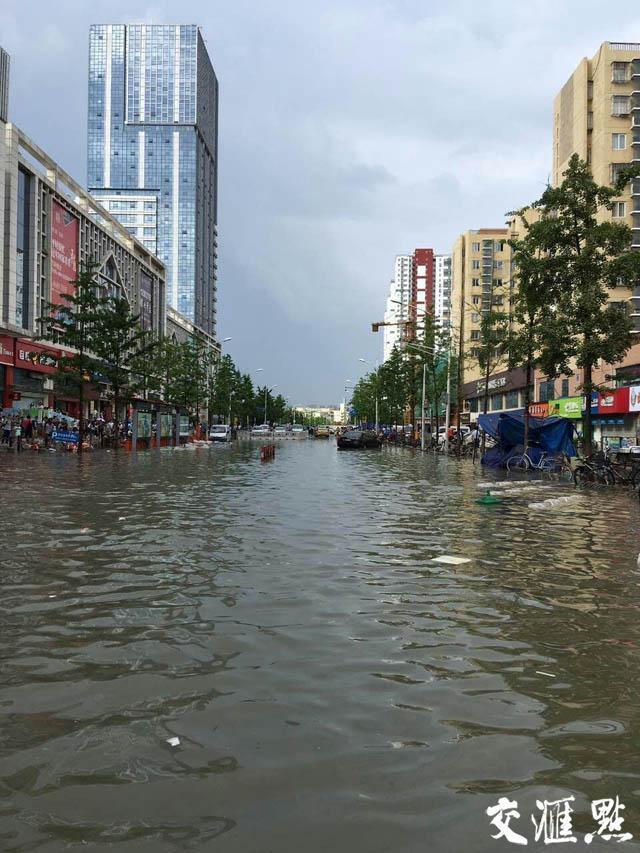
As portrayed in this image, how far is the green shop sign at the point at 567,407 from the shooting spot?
175ft

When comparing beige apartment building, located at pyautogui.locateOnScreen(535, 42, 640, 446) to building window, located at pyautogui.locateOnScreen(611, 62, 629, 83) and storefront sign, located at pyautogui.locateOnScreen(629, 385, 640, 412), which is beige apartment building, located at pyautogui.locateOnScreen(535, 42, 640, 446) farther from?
storefront sign, located at pyautogui.locateOnScreen(629, 385, 640, 412)

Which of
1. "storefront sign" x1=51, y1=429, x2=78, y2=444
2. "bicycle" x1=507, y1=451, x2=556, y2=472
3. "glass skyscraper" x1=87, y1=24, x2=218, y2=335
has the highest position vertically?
"glass skyscraper" x1=87, y1=24, x2=218, y2=335

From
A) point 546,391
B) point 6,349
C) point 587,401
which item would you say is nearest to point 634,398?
point 546,391

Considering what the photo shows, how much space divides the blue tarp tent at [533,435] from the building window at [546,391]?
32.8 metres

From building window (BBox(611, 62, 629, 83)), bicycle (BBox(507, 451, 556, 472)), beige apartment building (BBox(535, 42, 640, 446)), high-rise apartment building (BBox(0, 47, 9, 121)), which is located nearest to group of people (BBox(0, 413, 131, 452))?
high-rise apartment building (BBox(0, 47, 9, 121))

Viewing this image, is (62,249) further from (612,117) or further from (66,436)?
(612,117)

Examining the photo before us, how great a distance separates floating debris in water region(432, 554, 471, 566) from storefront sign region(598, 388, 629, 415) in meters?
39.5

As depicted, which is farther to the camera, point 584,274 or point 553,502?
point 584,274

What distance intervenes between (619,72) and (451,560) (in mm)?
59821

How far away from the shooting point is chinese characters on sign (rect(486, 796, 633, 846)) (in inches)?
115

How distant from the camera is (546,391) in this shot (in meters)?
64.4

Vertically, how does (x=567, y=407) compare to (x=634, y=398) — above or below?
below

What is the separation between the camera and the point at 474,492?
19.4m

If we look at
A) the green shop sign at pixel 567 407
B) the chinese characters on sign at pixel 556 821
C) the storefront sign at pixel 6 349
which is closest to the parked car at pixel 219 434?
the storefront sign at pixel 6 349
